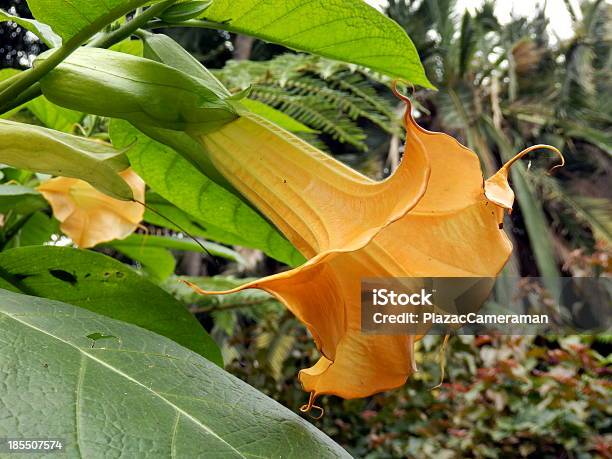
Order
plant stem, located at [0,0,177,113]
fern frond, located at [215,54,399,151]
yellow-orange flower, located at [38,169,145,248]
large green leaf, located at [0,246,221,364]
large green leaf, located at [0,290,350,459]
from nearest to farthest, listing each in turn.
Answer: large green leaf, located at [0,290,350,459] → plant stem, located at [0,0,177,113] → large green leaf, located at [0,246,221,364] → yellow-orange flower, located at [38,169,145,248] → fern frond, located at [215,54,399,151]

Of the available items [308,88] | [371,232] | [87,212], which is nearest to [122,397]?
[371,232]

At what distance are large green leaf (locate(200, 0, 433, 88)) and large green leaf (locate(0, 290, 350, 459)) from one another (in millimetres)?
192

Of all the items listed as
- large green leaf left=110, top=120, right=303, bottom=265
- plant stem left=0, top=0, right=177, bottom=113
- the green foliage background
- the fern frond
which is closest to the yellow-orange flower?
the green foliage background

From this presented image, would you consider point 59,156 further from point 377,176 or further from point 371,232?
point 377,176

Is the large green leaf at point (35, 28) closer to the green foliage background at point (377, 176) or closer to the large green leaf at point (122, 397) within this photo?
the green foliage background at point (377, 176)

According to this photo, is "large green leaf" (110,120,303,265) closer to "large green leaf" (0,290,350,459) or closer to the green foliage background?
the green foliage background

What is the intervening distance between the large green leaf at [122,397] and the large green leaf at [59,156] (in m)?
0.09

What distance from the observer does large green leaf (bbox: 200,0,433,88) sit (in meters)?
0.39

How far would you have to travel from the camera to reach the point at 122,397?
0.25m

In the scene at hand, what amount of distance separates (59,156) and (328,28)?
17 centimetres

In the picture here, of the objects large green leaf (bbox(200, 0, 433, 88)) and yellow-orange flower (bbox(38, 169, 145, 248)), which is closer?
large green leaf (bbox(200, 0, 433, 88))

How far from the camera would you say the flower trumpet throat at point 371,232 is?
0.95 ft

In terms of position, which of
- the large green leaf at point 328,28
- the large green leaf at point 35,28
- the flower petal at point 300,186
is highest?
the large green leaf at point 328,28

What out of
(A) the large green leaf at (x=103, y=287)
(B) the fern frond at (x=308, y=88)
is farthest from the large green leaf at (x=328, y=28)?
(B) the fern frond at (x=308, y=88)
